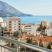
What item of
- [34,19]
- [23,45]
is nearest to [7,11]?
[34,19]

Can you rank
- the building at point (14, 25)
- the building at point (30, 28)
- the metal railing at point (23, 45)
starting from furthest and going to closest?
1. the building at point (14, 25)
2. the building at point (30, 28)
3. the metal railing at point (23, 45)

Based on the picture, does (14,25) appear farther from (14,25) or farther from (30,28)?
(30,28)

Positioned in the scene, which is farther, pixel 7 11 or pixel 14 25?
pixel 7 11

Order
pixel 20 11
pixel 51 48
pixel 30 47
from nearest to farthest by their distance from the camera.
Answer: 1. pixel 51 48
2. pixel 30 47
3. pixel 20 11

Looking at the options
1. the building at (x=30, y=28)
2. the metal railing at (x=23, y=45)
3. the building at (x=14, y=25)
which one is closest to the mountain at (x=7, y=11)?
the building at (x=14, y=25)

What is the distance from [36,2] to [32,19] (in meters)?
0.28

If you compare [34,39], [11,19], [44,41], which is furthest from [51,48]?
[11,19]

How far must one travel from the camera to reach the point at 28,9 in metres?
2.29

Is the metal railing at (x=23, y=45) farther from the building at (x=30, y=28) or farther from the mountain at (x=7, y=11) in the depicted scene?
the mountain at (x=7, y=11)

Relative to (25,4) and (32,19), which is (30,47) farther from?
(25,4)

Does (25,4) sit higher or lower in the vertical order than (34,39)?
higher

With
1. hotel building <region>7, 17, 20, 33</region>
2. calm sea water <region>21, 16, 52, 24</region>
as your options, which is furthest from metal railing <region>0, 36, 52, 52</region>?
calm sea water <region>21, 16, 52, 24</region>

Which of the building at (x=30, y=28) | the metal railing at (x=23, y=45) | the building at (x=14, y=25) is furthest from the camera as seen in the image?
the building at (x=14, y=25)

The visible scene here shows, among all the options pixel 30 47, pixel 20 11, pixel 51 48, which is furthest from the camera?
pixel 20 11
